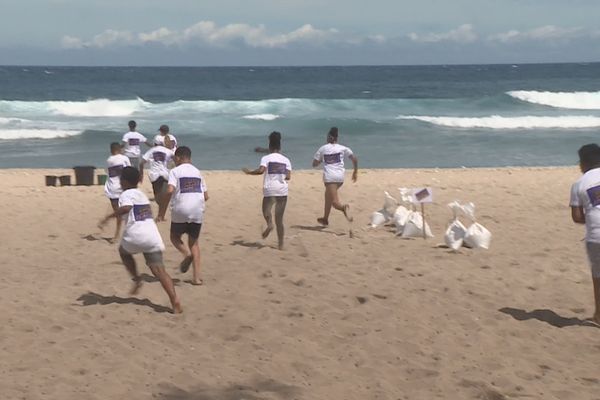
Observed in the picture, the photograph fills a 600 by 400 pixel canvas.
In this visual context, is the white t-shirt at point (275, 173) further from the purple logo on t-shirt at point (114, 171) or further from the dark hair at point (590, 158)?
the dark hair at point (590, 158)

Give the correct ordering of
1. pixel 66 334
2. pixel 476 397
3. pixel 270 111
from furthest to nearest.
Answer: pixel 270 111 → pixel 66 334 → pixel 476 397

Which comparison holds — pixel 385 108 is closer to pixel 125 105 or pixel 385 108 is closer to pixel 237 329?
pixel 125 105

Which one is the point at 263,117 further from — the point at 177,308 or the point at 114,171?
the point at 177,308

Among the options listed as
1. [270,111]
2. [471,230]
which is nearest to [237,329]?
[471,230]

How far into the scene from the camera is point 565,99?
177ft

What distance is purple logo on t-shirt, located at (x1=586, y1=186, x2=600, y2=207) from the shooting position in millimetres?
6398

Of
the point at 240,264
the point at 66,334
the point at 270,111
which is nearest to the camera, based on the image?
the point at 66,334

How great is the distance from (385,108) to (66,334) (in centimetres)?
4056

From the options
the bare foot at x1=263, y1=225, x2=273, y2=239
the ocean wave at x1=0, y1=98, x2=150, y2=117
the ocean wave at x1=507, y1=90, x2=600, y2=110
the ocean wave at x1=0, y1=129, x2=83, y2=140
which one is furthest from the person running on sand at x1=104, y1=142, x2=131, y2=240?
the ocean wave at x1=507, y1=90, x2=600, y2=110

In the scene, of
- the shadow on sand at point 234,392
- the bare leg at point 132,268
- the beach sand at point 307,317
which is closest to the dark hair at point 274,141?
the beach sand at point 307,317

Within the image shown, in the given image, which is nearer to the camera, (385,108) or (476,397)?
(476,397)

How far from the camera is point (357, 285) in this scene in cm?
798

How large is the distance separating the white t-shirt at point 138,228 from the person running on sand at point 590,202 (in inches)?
132

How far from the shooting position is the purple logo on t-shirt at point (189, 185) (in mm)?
7836
